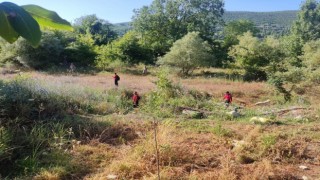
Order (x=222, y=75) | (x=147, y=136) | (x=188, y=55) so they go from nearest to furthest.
Answer: 1. (x=147, y=136)
2. (x=188, y=55)
3. (x=222, y=75)

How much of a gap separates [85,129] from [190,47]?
59.4ft

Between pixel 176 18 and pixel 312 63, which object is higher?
pixel 176 18

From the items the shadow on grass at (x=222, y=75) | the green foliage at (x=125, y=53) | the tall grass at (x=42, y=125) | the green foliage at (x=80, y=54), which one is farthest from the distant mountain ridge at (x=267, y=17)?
the tall grass at (x=42, y=125)

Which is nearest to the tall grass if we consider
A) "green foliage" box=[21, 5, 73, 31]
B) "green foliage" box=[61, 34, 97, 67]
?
"green foliage" box=[21, 5, 73, 31]

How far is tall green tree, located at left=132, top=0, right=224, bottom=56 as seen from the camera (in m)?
36.5

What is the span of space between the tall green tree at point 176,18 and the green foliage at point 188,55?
446 inches

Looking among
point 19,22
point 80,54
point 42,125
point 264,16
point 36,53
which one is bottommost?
point 80,54

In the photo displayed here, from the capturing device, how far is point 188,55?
2308 cm

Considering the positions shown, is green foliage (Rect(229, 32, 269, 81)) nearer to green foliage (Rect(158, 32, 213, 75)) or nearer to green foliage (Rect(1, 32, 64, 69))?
green foliage (Rect(158, 32, 213, 75))

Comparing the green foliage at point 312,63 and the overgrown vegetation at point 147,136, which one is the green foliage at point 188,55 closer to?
the green foliage at point 312,63

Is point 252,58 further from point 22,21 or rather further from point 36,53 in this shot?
point 22,21

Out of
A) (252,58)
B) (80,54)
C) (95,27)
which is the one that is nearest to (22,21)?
(252,58)

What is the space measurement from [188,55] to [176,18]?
15910 mm

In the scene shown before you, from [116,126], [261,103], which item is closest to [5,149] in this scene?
[116,126]
